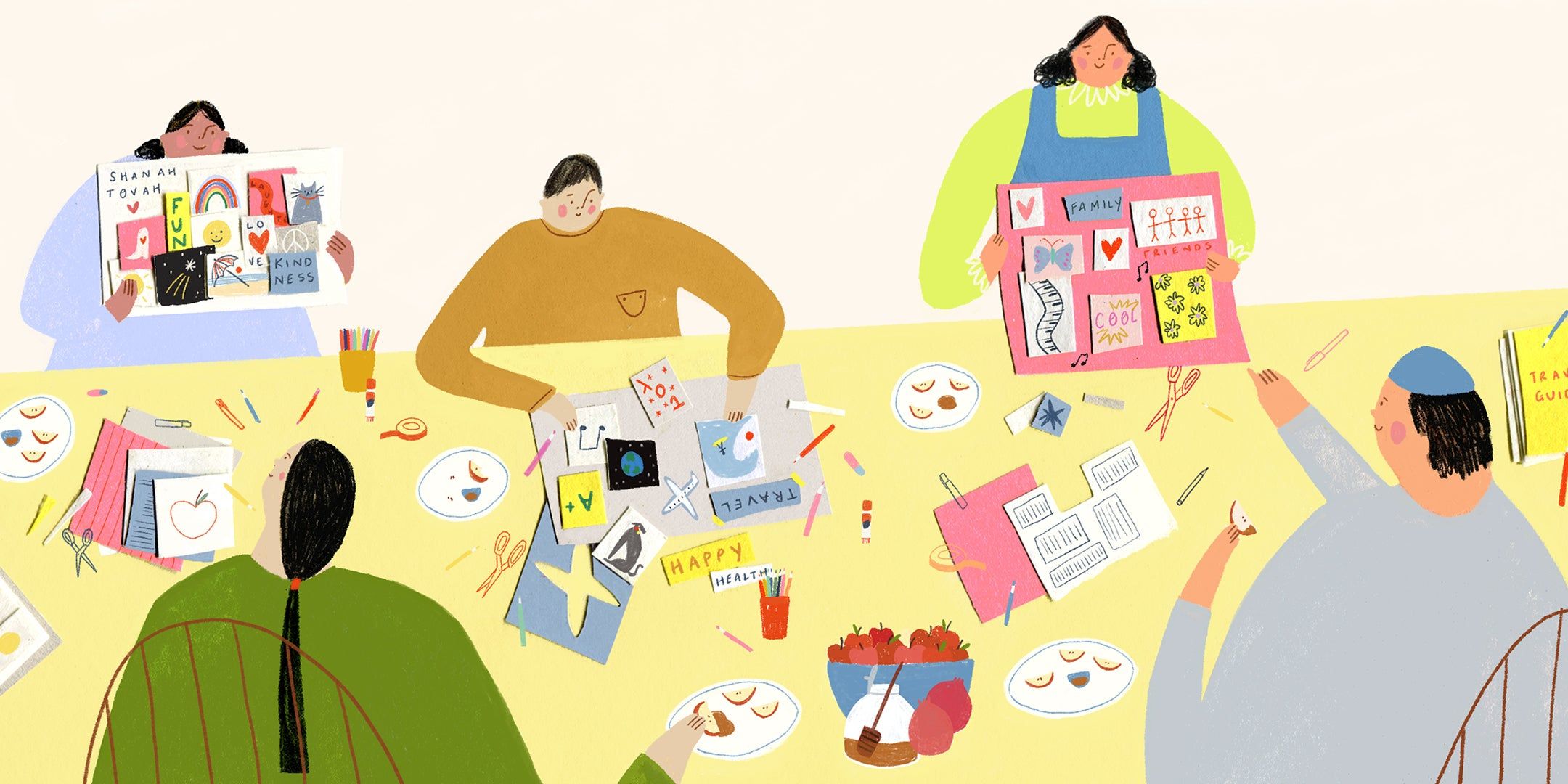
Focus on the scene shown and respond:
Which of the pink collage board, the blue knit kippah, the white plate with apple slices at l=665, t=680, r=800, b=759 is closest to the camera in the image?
the white plate with apple slices at l=665, t=680, r=800, b=759

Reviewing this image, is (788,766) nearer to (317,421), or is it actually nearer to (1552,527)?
(317,421)

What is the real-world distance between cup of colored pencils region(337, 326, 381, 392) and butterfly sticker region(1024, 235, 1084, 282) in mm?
1338

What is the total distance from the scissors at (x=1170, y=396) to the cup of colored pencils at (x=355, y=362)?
159 cm

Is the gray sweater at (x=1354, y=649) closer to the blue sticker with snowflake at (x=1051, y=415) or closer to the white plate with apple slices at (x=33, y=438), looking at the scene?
the blue sticker with snowflake at (x=1051, y=415)

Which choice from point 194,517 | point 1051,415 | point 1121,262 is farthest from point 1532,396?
point 194,517

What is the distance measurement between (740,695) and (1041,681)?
624mm

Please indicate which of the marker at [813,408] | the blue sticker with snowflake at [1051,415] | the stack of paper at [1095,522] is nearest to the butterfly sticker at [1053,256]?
the blue sticker with snowflake at [1051,415]

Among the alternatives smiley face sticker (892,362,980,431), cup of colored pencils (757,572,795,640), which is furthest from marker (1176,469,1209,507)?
cup of colored pencils (757,572,795,640)

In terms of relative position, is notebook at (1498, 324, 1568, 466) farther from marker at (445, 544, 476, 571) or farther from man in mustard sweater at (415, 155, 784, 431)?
marker at (445, 544, 476, 571)

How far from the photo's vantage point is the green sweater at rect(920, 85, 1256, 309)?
11.3ft

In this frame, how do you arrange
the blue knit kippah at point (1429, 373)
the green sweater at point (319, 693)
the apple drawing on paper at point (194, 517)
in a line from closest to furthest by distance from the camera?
the green sweater at point (319, 693)
the apple drawing on paper at point (194, 517)
the blue knit kippah at point (1429, 373)

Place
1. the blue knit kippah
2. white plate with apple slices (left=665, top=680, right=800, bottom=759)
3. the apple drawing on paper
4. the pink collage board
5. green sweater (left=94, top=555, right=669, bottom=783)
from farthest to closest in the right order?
the blue knit kippah, the pink collage board, white plate with apple slices (left=665, top=680, right=800, bottom=759), the apple drawing on paper, green sweater (left=94, top=555, right=669, bottom=783)

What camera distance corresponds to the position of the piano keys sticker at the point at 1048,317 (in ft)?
11.3

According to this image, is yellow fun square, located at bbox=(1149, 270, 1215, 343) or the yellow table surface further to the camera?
yellow fun square, located at bbox=(1149, 270, 1215, 343)
